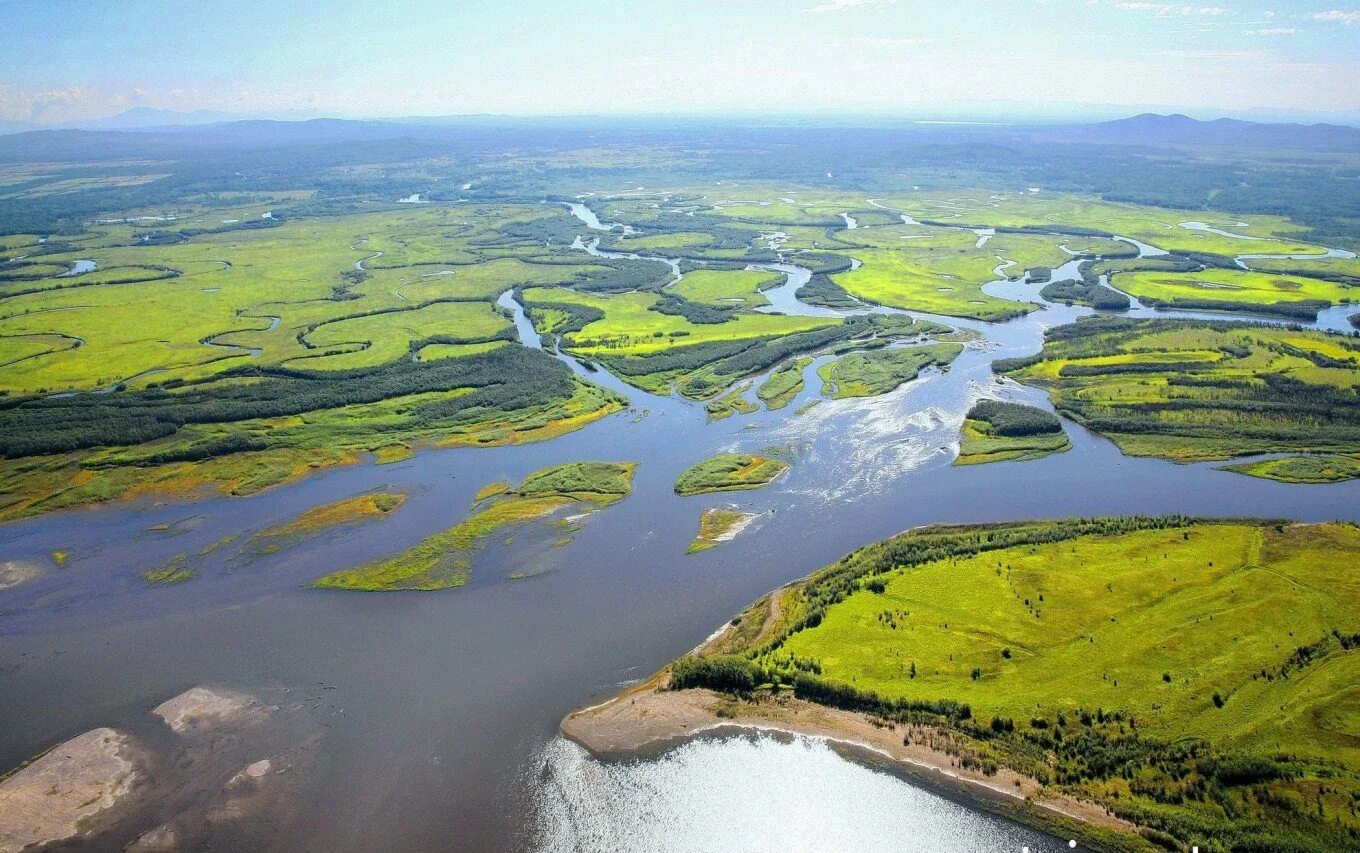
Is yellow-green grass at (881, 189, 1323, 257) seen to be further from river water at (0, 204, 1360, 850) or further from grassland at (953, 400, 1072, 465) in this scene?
river water at (0, 204, 1360, 850)

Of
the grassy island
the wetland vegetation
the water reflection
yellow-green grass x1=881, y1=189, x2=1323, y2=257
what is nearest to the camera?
the grassy island

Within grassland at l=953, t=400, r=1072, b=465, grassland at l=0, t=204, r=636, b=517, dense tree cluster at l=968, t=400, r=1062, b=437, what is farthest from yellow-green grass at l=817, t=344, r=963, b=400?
grassland at l=0, t=204, r=636, b=517

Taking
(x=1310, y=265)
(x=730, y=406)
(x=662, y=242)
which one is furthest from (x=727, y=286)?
(x=1310, y=265)

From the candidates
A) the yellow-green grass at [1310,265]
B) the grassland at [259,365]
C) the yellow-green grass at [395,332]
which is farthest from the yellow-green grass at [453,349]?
the yellow-green grass at [1310,265]

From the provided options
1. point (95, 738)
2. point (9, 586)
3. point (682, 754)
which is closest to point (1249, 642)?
point (682, 754)

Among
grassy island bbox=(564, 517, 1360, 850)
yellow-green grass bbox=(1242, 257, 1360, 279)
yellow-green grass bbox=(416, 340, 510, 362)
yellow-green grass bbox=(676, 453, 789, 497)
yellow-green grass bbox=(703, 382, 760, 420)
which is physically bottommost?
grassy island bbox=(564, 517, 1360, 850)

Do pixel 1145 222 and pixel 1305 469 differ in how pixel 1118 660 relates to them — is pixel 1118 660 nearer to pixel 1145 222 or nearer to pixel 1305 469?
pixel 1305 469
